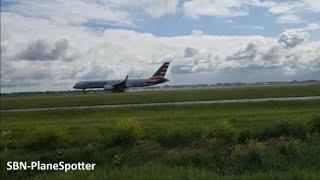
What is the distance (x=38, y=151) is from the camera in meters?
25.6

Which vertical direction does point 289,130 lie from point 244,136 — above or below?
above

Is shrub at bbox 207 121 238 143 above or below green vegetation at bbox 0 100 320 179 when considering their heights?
above

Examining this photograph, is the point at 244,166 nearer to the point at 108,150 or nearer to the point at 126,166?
the point at 126,166

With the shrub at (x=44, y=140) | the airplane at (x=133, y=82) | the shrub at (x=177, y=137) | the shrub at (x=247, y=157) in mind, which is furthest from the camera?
the airplane at (x=133, y=82)

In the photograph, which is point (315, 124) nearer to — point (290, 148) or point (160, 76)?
point (290, 148)

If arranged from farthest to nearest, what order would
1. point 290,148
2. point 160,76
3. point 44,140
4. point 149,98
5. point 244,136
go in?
1. point 160,76
2. point 149,98
3. point 44,140
4. point 244,136
5. point 290,148

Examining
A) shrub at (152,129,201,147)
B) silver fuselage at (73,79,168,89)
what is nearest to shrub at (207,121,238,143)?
shrub at (152,129,201,147)

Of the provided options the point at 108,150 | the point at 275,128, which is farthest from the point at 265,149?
the point at 108,150

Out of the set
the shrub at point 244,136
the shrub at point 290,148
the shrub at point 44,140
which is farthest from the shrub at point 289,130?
the shrub at point 44,140

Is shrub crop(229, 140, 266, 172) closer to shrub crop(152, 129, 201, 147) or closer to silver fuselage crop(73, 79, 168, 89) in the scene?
shrub crop(152, 129, 201, 147)

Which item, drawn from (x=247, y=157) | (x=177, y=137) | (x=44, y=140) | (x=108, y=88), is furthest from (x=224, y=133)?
(x=108, y=88)

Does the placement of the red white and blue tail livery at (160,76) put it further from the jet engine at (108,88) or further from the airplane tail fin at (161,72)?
the jet engine at (108,88)

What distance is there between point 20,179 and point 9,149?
19.0ft

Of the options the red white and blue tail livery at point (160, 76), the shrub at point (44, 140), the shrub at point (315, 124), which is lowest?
the shrub at point (44, 140)
